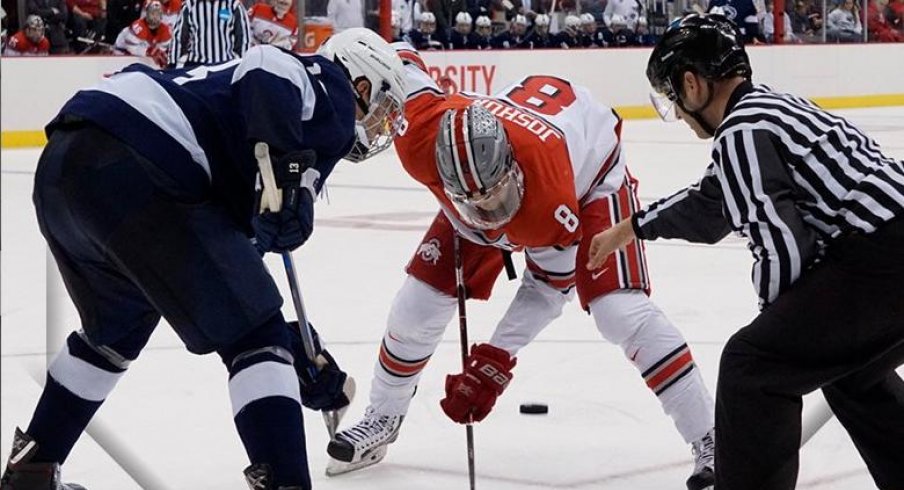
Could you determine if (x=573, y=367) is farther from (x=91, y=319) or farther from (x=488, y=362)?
(x=91, y=319)

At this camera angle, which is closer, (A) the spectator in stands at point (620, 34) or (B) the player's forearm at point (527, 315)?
(B) the player's forearm at point (527, 315)

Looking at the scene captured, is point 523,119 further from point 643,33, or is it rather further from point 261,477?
point 643,33

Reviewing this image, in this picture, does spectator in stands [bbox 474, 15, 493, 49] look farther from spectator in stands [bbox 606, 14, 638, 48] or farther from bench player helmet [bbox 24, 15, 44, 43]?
bench player helmet [bbox 24, 15, 44, 43]

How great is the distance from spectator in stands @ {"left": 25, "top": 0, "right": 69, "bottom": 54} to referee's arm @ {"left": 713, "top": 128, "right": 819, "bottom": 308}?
26.6 feet

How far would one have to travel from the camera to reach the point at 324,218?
6.90m

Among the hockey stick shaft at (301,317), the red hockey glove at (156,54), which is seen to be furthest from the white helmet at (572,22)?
the hockey stick shaft at (301,317)

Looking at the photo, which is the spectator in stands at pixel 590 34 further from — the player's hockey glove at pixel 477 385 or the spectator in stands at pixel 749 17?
the player's hockey glove at pixel 477 385

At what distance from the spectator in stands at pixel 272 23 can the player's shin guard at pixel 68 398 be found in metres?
8.09

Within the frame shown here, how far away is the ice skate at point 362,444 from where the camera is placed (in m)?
3.16

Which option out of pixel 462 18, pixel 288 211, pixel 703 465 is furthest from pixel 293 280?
pixel 462 18

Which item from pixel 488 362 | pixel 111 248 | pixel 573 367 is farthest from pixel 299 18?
pixel 111 248

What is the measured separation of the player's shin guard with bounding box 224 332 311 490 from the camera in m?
2.30

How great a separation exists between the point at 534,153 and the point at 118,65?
7570mm

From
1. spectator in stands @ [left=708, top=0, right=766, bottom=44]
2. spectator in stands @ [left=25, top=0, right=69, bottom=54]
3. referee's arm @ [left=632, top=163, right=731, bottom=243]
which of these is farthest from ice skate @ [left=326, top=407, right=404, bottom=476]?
spectator in stands @ [left=708, top=0, right=766, bottom=44]
